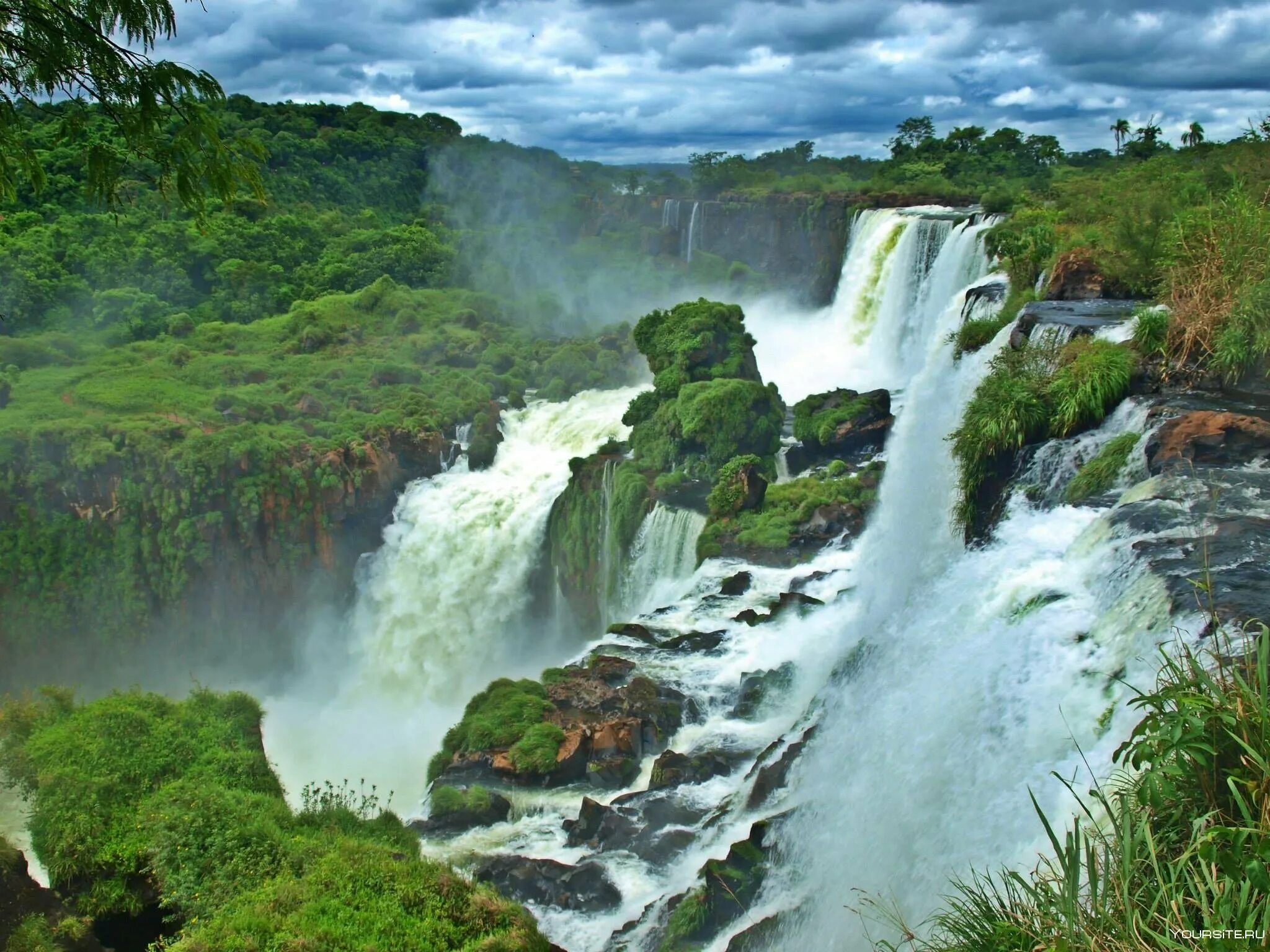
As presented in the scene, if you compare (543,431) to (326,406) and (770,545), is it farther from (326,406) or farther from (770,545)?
(770,545)

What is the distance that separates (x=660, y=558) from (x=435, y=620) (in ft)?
18.7

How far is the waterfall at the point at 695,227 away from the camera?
3875cm

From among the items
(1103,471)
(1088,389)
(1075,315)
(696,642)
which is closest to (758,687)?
(696,642)

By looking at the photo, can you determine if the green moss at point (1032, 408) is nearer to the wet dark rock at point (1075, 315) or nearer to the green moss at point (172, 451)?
the wet dark rock at point (1075, 315)

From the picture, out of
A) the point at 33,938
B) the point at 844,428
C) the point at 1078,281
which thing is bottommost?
the point at 33,938

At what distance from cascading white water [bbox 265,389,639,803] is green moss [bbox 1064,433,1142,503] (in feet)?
39.8

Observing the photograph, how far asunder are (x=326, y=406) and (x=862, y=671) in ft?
60.9

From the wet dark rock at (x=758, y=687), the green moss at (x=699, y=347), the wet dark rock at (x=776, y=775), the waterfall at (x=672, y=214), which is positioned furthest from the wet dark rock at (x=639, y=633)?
the waterfall at (x=672, y=214)

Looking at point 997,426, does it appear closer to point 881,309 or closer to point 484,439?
point 881,309

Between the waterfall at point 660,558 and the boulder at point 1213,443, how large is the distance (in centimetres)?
894

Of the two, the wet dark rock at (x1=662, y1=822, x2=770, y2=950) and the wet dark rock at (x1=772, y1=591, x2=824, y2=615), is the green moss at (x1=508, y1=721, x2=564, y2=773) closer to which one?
the wet dark rock at (x1=662, y1=822, x2=770, y2=950)

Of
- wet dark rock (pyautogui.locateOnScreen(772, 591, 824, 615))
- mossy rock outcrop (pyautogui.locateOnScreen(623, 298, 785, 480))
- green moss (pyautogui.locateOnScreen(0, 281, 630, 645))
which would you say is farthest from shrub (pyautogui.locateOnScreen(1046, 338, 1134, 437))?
green moss (pyautogui.locateOnScreen(0, 281, 630, 645))

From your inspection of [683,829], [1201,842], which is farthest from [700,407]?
[1201,842]

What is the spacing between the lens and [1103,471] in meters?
10.4
